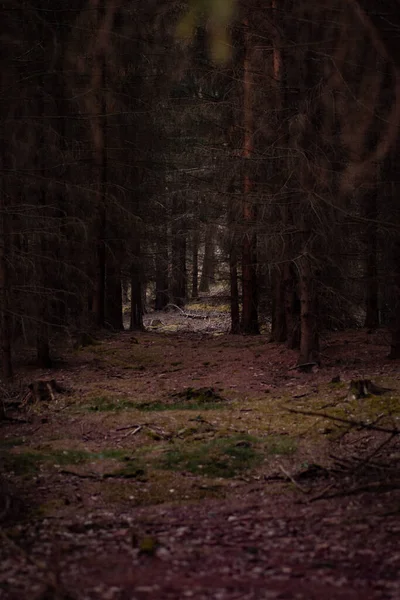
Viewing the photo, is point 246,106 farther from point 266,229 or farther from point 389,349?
point 389,349

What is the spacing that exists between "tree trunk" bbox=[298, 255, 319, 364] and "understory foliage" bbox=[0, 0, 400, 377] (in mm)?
34

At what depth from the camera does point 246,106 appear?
60.3 feet

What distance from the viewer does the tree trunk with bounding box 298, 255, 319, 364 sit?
45.2 feet

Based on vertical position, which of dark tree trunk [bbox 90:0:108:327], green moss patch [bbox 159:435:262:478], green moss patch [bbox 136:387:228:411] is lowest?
green moss patch [bbox 136:387:228:411]

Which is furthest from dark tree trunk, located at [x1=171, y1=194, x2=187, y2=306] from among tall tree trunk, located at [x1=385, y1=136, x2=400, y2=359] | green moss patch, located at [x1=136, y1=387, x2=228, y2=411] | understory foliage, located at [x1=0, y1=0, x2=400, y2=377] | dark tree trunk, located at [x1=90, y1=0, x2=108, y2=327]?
green moss patch, located at [x1=136, y1=387, x2=228, y2=411]

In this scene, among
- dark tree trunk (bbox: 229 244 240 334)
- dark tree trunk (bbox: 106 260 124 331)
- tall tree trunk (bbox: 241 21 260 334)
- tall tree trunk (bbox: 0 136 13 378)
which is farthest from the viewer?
dark tree trunk (bbox: 106 260 124 331)

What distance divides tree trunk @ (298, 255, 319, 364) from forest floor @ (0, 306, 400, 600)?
1.61 ft

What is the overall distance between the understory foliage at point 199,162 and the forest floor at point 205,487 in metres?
2.34

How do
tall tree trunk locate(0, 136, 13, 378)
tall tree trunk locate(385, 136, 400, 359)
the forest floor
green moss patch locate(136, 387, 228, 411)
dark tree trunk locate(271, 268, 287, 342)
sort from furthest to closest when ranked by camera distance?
dark tree trunk locate(271, 268, 287, 342)
tall tree trunk locate(385, 136, 400, 359)
tall tree trunk locate(0, 136, 13, 378)
green moss patch locate(136, 387, 228, 411)
the forest floor

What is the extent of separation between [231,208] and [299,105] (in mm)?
4206

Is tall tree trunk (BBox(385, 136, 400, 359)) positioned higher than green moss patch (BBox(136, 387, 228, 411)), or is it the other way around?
tall tree trunk (BBox(385, 136, 400, 359))

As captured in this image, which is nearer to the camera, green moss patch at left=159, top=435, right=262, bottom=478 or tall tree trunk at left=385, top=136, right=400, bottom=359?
green moss patch at left=159, top=435, right=262, bottom=478

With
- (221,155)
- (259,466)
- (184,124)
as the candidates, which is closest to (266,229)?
(221,155)

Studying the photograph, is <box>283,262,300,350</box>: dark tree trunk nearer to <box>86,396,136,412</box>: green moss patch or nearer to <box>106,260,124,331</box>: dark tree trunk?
<box>86,396,136,412</box>: green moss patch
